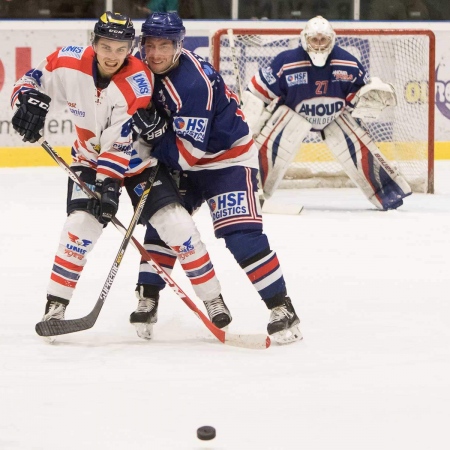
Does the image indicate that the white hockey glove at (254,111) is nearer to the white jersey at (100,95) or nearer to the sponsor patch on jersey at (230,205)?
the sponsor patch on jersey at (230,205)

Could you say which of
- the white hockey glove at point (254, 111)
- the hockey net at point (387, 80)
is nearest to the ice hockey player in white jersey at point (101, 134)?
the white hockey glove at point (254, 111)

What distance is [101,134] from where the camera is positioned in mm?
2994

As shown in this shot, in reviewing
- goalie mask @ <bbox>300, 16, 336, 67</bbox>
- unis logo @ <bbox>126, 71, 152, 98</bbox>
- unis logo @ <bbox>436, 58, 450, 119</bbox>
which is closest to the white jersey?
unis logo @ <bbox>126, 71, 152, 98</bbox>

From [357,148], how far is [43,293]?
7.95 ft

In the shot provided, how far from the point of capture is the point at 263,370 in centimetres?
279

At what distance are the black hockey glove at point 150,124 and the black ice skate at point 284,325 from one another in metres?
0.60

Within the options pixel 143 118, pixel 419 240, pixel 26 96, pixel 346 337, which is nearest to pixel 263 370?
pixel 346 337

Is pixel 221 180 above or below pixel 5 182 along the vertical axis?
above

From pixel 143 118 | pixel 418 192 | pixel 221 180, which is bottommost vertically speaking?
pixel 418 192

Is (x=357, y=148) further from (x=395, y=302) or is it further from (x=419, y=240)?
(x=395, y=302)

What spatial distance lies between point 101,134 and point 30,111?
20 cm

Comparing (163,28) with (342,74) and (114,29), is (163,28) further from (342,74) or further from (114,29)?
(342,74)

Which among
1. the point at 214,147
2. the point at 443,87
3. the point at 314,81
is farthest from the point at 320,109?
the point at 214,147

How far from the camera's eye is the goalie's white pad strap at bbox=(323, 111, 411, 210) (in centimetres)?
561
